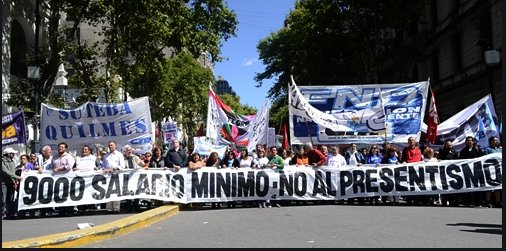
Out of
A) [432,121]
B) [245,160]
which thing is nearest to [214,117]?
[245,160]

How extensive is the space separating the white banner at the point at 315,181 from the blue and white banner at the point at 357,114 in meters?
1.23

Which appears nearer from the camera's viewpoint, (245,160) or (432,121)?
(245,160)

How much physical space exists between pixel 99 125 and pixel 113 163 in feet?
6.10

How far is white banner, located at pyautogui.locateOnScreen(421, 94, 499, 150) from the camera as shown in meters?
16.1

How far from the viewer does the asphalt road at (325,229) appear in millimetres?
7680

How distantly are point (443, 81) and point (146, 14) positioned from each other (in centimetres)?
1905

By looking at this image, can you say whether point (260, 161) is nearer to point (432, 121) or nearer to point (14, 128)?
point (432, 121)

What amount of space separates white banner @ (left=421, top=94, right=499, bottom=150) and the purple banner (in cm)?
1176

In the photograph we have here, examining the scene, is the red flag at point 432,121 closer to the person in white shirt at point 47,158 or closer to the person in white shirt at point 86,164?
the person in white shirt at point 86,164

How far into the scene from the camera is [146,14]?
86.1 ft

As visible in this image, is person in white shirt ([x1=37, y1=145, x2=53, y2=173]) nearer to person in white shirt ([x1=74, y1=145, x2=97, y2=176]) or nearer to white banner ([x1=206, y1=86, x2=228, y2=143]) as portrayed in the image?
person in white shirt ([x1=74, y1=145, x2=97, y2=176])

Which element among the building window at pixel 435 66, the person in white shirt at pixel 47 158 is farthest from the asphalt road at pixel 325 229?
the building window at pixel 435 66

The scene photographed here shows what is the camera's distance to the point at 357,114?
1553 cm

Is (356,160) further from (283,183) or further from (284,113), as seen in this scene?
(284,113)
